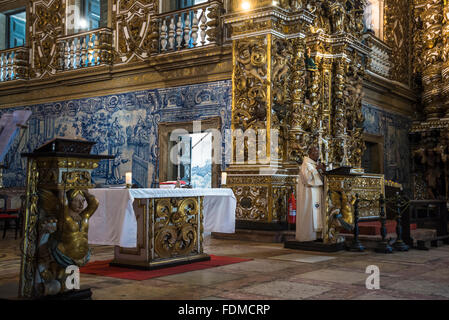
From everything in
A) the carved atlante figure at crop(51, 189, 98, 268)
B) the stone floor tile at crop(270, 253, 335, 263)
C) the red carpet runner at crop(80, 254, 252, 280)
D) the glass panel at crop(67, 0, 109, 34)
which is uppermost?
the glass panel at crop(67, 0, 109, 34)

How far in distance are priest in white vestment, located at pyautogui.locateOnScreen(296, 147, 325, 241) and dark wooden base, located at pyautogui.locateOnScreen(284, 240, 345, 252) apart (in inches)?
6.6

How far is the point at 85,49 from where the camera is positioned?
42.6ft

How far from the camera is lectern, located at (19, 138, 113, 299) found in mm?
3864

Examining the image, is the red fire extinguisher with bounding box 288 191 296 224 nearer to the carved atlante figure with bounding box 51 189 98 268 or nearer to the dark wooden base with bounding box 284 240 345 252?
the dark wooden base with bounding box 284 240 345 252

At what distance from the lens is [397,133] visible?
50.8 ft

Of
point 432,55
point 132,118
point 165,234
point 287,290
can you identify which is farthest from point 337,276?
point 432,55

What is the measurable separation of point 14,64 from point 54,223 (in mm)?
11832

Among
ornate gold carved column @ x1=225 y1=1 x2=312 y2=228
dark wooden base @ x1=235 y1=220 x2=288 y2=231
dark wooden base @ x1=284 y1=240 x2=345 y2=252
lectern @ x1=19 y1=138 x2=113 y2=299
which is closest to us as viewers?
lectern @ x1=19 y1=138 x2=113 y2=299

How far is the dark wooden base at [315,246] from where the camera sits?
7.51 meters

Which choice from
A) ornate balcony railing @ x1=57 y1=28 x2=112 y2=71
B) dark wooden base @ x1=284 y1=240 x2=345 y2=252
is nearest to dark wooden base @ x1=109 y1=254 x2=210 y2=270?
dark wooden base @ x1=284 y1=240 x2=345 y2=252

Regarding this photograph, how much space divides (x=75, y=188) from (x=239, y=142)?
18.5ft

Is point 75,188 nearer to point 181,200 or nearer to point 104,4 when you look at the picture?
point 181,200
